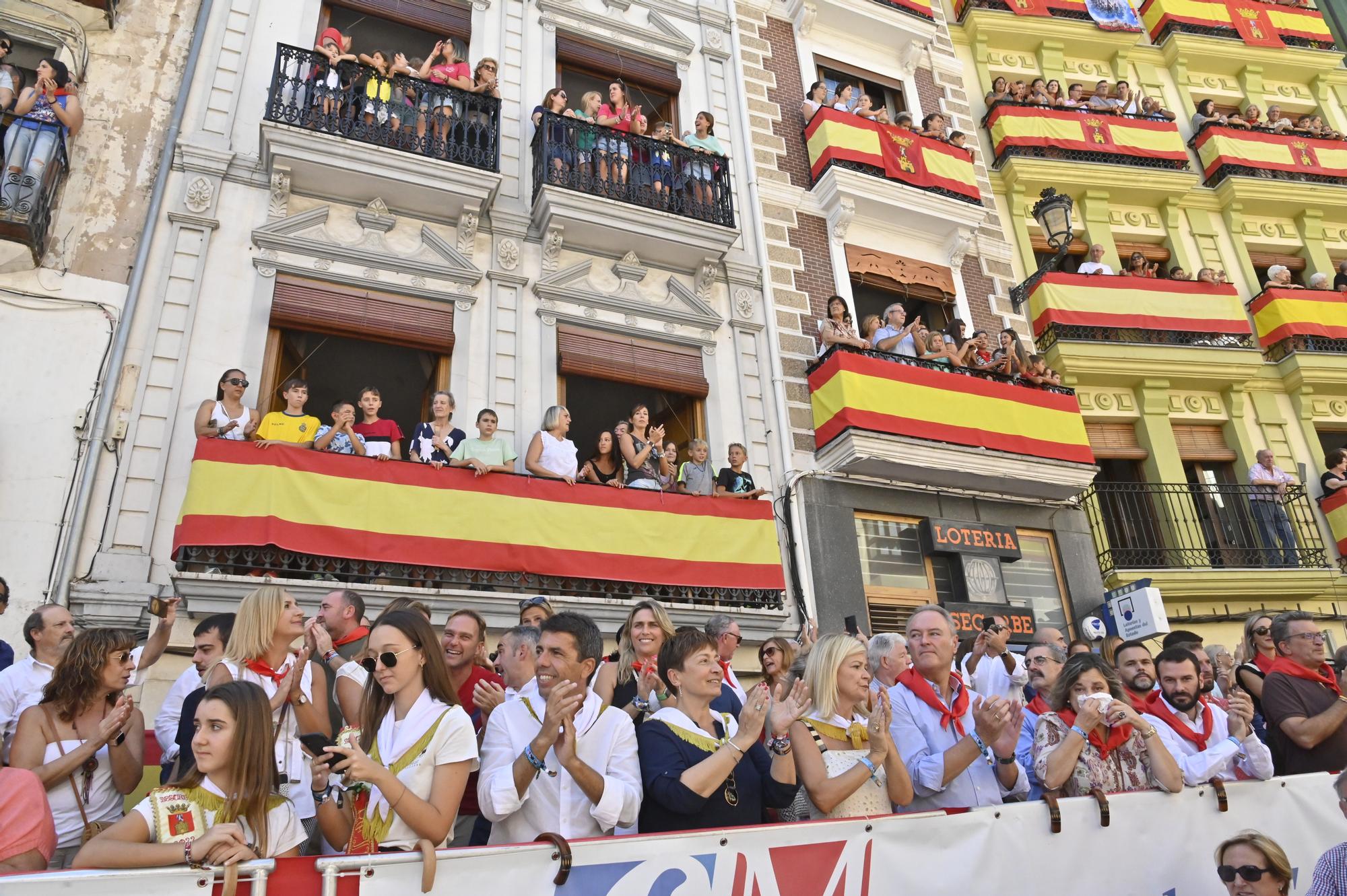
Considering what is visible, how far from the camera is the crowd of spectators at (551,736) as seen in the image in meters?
2.99

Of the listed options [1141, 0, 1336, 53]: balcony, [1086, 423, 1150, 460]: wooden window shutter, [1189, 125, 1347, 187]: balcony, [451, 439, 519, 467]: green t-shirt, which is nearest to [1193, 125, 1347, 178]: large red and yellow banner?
[1189, 125, 1347, 187]: balcony

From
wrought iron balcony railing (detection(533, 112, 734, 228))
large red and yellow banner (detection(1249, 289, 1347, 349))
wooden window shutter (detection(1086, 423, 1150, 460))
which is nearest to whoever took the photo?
wrought iron balcony railing (detection(533, 112, 734, 228))

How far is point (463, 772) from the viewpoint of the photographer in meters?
3.17

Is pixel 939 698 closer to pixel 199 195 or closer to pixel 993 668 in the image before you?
pixel 993 668

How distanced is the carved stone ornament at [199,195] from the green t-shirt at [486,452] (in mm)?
3424

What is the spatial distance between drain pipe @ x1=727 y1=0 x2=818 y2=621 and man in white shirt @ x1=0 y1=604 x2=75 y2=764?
6.83m

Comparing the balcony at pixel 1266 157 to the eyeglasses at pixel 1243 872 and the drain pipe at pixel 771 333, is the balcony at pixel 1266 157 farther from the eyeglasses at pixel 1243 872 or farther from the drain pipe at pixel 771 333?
the eyeglasses at pixel 1243 872

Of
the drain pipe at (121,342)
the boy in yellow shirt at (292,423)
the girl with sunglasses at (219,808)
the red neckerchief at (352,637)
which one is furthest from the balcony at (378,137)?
the girl with sunglasses at (219,808)

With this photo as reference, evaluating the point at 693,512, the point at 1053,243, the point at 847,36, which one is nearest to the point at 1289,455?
the point at 1053,243

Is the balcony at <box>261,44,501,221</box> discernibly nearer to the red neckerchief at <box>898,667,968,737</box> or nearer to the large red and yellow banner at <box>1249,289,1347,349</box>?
the red neckerchief at <box>898,667,968,737</box>

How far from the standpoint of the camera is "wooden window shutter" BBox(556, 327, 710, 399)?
991cm

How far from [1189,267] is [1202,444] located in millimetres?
3429

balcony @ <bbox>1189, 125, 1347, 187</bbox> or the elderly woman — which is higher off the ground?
balcony @ <bbox>1189, 125, 1347, 187</bbox>

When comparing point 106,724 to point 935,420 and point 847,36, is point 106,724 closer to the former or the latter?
point 935,420
